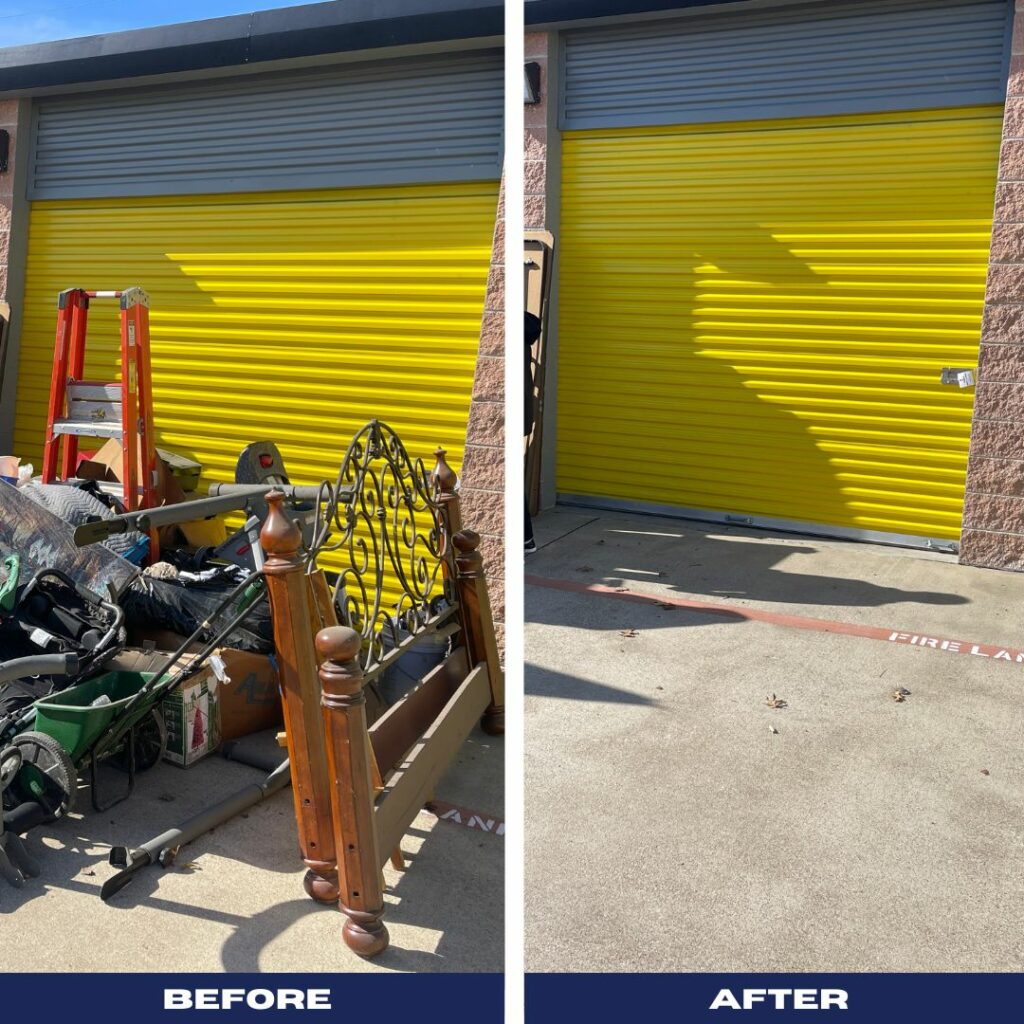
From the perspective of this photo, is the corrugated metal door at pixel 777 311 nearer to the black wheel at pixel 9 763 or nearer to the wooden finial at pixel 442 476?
the wooden finial at pixel 442 476

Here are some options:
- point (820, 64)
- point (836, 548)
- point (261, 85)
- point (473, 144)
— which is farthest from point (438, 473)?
point (820, 64)

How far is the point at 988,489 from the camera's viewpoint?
20.0 ft

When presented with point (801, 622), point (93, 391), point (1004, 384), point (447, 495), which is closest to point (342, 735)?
point (447, 495)

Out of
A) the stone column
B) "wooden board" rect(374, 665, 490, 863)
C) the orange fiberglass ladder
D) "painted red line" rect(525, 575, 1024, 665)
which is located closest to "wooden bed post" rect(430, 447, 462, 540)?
"wooden board" rect(374, 665, 490, 863)

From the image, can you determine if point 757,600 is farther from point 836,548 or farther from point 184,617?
point 184,617

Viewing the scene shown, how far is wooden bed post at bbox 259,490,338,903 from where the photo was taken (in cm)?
257

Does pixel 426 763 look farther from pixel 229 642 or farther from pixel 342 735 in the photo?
pixel 229 642

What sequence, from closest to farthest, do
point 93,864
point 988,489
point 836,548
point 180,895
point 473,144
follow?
point 180,895 < point 93,864 < point 473,144 < point 988,489 < point 836,548

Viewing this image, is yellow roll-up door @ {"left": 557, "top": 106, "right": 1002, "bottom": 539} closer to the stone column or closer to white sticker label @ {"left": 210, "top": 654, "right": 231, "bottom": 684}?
the stone column

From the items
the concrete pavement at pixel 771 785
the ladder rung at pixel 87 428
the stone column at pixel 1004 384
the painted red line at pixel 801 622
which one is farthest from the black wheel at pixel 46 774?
the stone column at pixel 1004 384

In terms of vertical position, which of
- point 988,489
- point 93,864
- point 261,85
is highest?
point 261,85

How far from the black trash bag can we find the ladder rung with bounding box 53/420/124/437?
1.10m

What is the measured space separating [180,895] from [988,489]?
500cm
